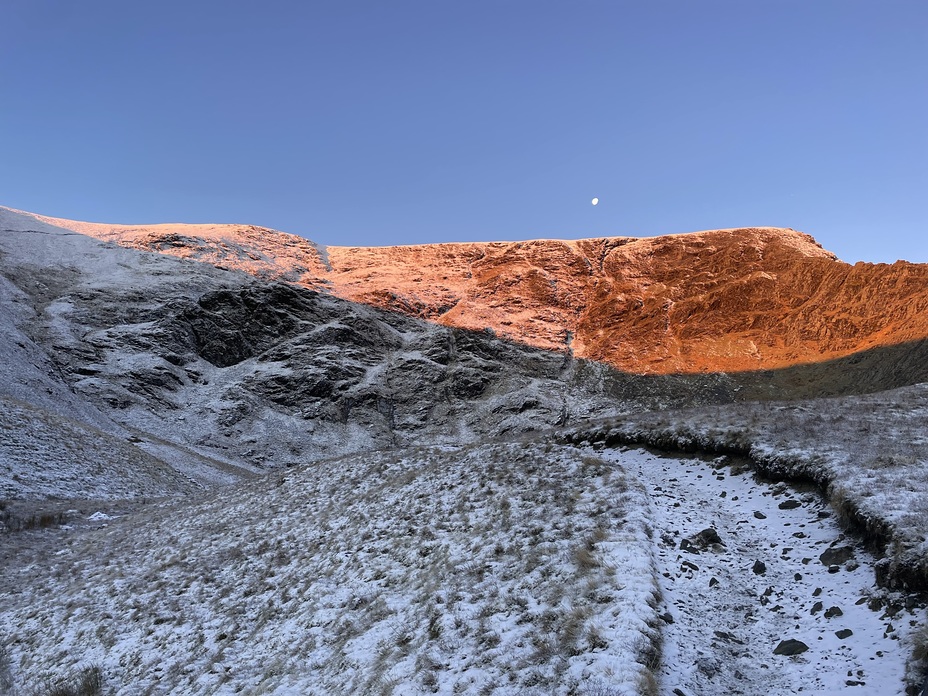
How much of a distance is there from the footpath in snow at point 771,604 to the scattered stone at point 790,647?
0.01 m

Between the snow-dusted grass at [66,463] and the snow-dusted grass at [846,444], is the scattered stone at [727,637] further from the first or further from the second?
the snow-dusted grass at [66,463]

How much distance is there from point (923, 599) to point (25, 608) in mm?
19159

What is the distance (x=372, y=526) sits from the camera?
14.2 metres

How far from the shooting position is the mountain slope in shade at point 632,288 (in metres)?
62.8

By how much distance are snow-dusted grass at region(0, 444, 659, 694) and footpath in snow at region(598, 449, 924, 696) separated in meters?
0.60

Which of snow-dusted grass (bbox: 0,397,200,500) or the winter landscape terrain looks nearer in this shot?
the winter landscape terrain

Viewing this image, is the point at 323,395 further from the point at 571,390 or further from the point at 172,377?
the point at 571,390

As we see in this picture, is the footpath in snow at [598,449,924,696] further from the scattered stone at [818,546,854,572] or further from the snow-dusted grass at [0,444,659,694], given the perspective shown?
the snow-dusted grass at [0,444,659,694]

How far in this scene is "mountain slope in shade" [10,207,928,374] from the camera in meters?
62.8

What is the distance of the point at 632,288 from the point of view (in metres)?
85.9

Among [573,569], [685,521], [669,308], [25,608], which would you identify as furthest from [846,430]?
[669,308]

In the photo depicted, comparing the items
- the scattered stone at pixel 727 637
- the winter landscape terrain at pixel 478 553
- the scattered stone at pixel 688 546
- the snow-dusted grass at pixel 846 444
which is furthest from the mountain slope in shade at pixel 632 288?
the scattered stone at pixel 727 637

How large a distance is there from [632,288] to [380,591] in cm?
8166

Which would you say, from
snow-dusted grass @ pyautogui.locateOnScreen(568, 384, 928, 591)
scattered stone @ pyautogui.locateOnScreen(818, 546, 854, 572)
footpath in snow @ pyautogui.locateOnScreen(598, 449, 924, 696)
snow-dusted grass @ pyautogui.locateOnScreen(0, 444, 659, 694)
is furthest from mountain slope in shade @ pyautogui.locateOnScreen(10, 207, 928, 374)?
snow-dusted grass @ pyautogui.locateOnScreen(0, 444, 659, 694)
